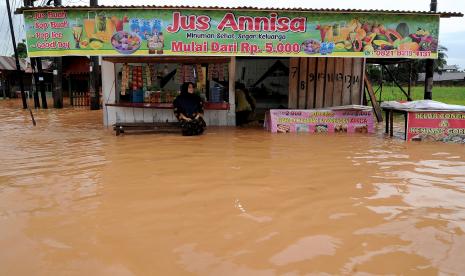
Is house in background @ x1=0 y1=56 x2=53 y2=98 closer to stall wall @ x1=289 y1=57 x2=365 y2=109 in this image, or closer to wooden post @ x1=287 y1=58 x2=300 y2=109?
wooden post @ x1=287 y1=58 x2=300 y2=109

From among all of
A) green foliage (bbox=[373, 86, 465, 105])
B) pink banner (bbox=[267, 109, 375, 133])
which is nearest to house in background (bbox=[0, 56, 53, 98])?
green foliage (bbox=[373, 86, 465, 105])

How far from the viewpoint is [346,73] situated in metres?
12.0

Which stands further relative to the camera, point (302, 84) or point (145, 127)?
point (302, 84)

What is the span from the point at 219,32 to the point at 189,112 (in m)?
2.00

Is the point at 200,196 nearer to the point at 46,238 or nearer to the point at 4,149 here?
the point at 46,238

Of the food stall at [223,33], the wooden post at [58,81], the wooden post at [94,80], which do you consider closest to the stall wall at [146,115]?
the food stall at [223,33]

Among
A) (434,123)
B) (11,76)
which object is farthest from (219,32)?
(11,76)

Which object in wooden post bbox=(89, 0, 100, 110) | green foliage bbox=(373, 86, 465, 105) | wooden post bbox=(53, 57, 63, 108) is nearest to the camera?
wooden post bbox=(89, 0, 100, 110)

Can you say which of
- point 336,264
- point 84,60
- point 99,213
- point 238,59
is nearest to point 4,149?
point 99,213

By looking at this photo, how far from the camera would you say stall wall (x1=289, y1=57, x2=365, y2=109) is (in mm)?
11789

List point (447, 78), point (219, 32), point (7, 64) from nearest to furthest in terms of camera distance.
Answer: point (219, 32), point (7, 64), point (447, 78)

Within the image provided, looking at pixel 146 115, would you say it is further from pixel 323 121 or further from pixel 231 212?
pixel 231 212

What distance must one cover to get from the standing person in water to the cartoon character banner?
4741 millimetres

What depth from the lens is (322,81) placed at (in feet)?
39.0
